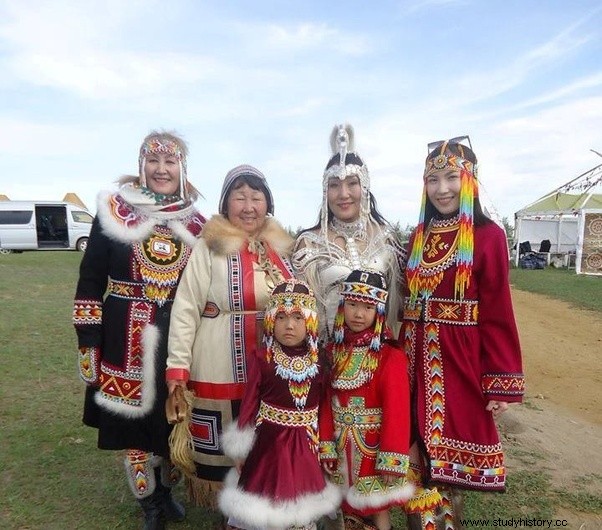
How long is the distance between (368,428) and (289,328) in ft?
1.99

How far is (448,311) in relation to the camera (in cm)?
261

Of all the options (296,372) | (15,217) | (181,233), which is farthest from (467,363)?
(15,217)

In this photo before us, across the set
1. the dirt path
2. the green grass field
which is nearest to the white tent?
the dirt path

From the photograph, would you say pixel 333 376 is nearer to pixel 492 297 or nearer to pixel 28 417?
pixel 492 297

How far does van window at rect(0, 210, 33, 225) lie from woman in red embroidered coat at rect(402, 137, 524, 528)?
64.6ft

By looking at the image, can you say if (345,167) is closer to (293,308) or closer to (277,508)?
(293,308)

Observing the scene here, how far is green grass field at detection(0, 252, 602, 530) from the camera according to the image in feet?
10.6

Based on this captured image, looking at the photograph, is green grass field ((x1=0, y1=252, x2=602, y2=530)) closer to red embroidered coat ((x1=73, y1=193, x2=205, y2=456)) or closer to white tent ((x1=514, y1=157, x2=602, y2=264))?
red embroidered coat ((x1=73, y1=193, x2=205, y2=456))

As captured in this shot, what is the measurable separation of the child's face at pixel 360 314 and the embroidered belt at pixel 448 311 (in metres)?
0.29

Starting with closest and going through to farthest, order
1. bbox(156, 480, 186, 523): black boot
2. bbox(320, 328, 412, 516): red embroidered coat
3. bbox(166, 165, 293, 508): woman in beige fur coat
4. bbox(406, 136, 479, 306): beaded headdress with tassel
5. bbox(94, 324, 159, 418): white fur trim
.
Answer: bbox(320, 328, 412, 516): red embroidered coat → bbox(406, 136, 479, 306): beaded headdress with tassel → bbox(166, 165, 293, 508): woman in beige fur coat → bbox(94, 324, 159, 418): white fur trim → bbox(156, 480, 186, 523): black boot

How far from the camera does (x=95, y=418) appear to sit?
303 centimetres

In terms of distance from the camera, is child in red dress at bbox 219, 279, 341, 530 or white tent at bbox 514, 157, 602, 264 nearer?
child in red dress at bbox 219, 279, 341, 530

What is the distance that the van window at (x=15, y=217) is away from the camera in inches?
754

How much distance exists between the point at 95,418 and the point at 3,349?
433 cm
